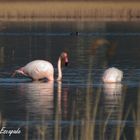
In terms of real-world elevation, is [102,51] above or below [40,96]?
below

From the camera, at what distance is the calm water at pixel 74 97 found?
12.8 m

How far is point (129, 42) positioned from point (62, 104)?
21216mm

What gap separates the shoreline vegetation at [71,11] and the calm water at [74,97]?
20.8 meters

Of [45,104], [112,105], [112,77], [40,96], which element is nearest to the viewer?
[112,105]

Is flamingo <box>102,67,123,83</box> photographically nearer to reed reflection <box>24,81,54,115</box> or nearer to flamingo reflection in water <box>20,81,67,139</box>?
flamingo reflection in water <box>20,81,67,139</box>

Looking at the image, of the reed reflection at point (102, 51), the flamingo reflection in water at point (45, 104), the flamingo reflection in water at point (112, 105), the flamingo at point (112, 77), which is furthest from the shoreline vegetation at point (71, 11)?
the flamingo reflection in water at point (112, 105)

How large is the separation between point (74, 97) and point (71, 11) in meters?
42.0

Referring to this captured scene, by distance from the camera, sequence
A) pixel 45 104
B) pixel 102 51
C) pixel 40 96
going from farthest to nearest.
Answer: pixel 102 51 < pixel 40 96 < pixel 45 104

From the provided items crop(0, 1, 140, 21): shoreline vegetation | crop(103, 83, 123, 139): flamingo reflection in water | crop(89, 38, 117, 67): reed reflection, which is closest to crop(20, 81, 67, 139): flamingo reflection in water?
crop(103, 83, 123, 139): flamingo reflection in water

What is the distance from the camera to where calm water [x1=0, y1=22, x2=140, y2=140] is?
12830mm

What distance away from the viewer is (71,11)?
5959 centimetres

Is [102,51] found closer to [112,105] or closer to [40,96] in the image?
[40,96]

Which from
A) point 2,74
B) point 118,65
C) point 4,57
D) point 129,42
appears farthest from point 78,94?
point 129,42

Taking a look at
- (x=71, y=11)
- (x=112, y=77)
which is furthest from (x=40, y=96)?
(x=71, y=11)
